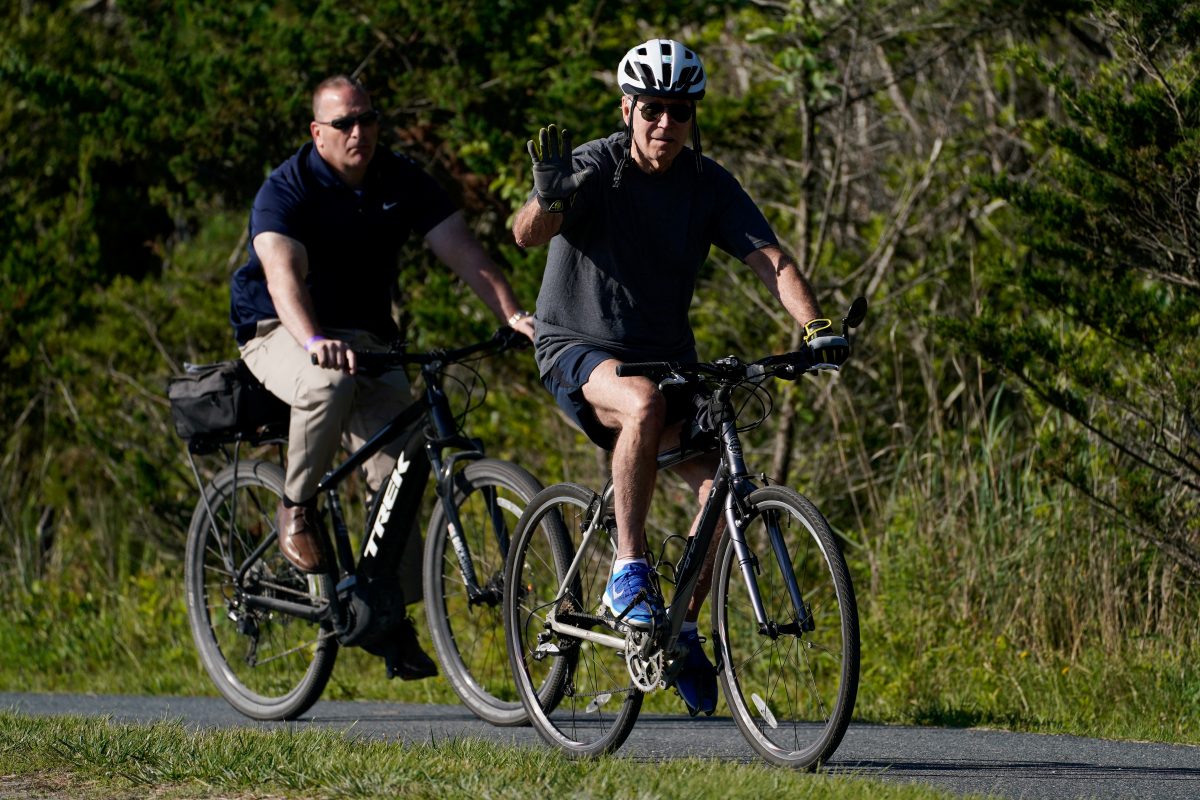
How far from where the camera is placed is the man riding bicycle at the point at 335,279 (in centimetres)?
655

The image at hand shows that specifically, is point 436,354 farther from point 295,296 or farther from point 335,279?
point 335,279

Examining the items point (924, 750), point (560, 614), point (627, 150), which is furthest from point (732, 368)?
point (924, 750)

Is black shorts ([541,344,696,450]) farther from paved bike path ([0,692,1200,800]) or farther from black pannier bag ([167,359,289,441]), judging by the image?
black pannier bag ([167,359,289,441])

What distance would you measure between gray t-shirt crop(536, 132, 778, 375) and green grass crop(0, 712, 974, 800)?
1295mm

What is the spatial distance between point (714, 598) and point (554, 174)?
1.32m

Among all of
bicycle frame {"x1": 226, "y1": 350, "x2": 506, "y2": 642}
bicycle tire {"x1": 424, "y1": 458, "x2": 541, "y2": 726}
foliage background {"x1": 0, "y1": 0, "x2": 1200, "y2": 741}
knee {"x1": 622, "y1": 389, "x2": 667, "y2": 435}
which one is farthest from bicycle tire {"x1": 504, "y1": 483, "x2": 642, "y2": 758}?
foliage background {"x1": 0, "y1": 0, "x2": 1200, "y2": 741}

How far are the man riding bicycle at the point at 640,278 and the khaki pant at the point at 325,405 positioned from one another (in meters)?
1.28

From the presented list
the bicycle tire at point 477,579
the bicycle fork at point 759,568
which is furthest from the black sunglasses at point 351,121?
the bicycle fork at point 759,568

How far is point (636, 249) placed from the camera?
17.6 ft

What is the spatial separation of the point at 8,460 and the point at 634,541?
24.5 feet

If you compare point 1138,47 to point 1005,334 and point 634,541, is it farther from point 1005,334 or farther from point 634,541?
point 634,541

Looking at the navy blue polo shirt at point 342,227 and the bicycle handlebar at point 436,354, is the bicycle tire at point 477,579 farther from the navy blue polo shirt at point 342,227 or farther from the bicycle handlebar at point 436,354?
the navy blue polo shirt at point 342,227

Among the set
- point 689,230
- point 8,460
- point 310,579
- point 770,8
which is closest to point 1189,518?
point 689,230

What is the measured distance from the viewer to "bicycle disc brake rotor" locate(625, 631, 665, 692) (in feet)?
16.7
